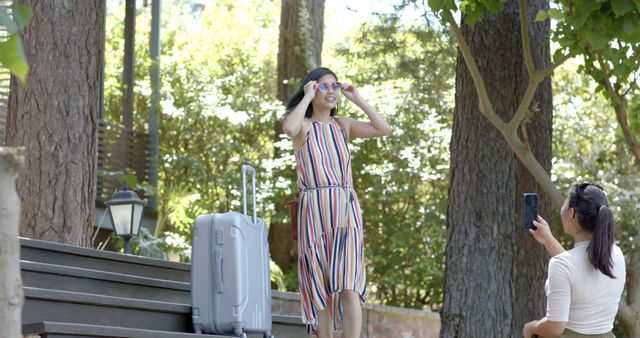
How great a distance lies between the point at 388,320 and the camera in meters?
10.4

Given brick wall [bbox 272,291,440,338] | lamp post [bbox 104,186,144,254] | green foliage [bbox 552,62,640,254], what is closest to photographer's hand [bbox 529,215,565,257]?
brick wall [bbox 272,291,440,338]

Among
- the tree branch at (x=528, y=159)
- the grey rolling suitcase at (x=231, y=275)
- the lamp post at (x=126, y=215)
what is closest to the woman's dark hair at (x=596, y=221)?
the grey rolling suitcase at (x=231, y=275)

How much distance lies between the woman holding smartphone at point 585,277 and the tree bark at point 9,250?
89.7 inches

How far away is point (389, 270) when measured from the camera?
16984mm

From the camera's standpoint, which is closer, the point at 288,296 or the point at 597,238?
the point at 597,238

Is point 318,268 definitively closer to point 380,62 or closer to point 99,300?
point 99,300

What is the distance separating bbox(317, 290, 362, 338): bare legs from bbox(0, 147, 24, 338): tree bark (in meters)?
3.12

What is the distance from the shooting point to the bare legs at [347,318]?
557 centimetres

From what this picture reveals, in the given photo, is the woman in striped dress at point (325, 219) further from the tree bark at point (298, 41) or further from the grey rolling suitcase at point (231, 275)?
the tree bark at point (298, 41)

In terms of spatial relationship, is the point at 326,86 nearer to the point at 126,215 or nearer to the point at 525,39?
the point at 525,39

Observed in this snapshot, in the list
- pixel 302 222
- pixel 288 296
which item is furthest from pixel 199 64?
pixel 302 222

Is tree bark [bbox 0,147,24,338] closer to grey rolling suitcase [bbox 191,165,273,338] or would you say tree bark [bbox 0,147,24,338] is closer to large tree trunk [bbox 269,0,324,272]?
grey rolling suitcase [bbox 191,165,273,338]

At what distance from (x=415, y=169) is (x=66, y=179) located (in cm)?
938

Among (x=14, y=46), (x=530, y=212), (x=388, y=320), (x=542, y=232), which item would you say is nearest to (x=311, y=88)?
(x=530, y=212)
